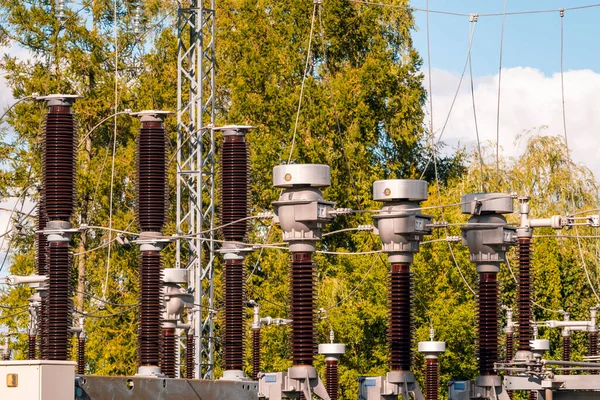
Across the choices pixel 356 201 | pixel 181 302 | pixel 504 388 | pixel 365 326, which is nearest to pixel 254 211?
pixel 356 201

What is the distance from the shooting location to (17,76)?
48781 mm

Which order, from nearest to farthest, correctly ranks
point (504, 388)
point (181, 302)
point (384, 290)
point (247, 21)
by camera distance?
1. point (504, 388)
2. point (181, 302)
3. point (384, 290)
4. point (247, 21)

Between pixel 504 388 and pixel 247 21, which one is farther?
pixel 247 21

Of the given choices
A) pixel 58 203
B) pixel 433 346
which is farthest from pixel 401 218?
pixel 433 346

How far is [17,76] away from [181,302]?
23.9 m

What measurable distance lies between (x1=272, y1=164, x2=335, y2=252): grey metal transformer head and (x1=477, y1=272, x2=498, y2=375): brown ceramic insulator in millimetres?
4512

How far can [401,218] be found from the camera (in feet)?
67.9

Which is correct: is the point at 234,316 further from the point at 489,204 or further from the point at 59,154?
the point at 489,204

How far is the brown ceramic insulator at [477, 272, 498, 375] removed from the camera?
23.1 meters

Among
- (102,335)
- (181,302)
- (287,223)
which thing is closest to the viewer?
(287,223)

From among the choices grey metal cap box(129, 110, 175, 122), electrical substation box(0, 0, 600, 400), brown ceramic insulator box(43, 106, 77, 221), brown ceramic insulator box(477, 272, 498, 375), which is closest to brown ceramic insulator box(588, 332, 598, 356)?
electrical substation box(0, 0, 600, 400)

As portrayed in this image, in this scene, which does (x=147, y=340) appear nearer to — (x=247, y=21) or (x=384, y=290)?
(x=384, y=290)

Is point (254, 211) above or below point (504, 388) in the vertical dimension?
above

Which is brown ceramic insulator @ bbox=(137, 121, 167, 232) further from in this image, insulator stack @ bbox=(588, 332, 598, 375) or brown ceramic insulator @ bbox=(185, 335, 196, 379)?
insulator stack @ bbox=(588, 332, 598, 375)
